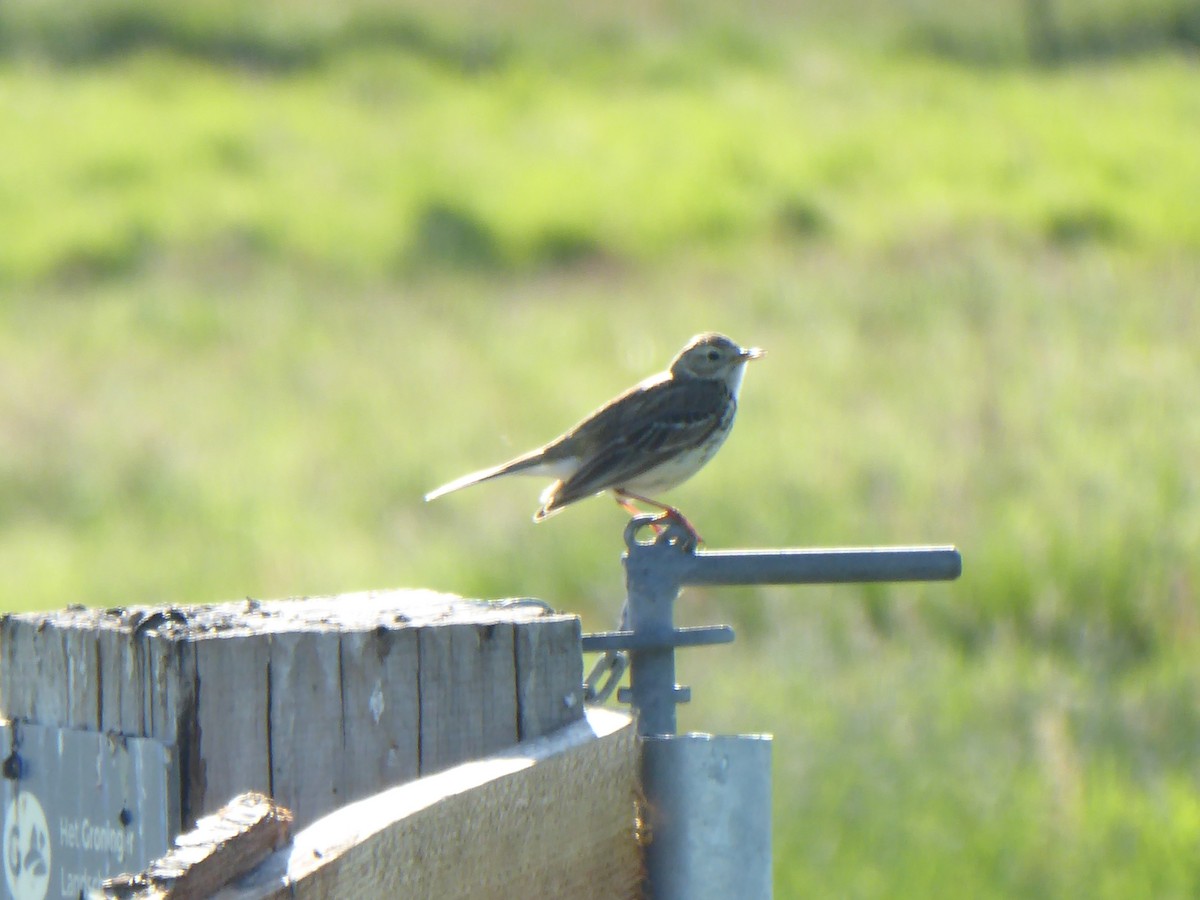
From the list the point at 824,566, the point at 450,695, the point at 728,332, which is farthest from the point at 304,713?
the point at 728,332

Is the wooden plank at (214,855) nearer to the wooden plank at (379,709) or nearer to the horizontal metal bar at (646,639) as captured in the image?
the wooden plank at (379,709)

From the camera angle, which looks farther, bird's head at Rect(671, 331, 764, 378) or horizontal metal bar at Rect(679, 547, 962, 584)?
bird's head at Rect(671, 331, 764, 378)

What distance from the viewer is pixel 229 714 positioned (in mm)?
2139

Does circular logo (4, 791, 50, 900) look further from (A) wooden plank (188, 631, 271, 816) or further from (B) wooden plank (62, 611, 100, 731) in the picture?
(A) wooden plank (188, 631, 271, 816)

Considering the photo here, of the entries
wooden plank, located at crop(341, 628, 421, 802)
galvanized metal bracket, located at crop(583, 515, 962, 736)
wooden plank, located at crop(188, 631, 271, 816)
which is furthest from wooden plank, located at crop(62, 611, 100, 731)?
galvanized metal bracket, located at crop(583, 515, 962, 736)

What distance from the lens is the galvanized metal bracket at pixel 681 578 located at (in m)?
2.56

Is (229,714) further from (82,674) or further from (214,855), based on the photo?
(214,855)

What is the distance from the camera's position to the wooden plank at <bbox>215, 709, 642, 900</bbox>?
5.88 feet

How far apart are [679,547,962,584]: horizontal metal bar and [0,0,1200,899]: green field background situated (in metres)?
2.08

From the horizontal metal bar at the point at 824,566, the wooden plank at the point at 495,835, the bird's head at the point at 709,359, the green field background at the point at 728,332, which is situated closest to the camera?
the wooden plank at the point at 495,835

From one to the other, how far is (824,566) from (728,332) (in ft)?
43.7

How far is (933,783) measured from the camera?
20.3 ft

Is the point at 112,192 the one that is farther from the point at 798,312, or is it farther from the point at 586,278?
the point at 798,312

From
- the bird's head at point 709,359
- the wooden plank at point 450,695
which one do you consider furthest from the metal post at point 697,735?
the bird's head at point 709,359
